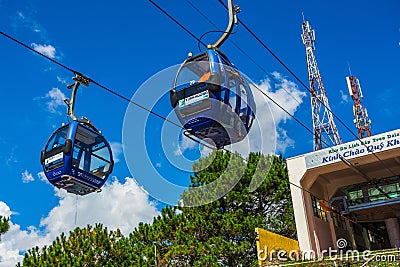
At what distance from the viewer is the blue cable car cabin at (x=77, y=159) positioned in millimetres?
5699

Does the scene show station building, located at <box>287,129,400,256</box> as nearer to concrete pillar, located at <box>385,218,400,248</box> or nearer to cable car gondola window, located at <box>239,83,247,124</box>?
concrete pillar, located at <box>385,218,400,248</box>

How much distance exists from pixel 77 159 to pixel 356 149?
1167cm

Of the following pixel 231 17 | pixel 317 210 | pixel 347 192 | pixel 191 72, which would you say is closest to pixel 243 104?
pixel 191 72

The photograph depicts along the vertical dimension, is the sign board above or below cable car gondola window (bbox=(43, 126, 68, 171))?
above

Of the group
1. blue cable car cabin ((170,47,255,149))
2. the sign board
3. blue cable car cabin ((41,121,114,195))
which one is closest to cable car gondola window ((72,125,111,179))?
blue cable car cabin ((41,121,114,195))

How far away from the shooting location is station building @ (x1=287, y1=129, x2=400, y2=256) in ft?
48.9

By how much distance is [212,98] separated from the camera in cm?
555

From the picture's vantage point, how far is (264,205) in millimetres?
21984

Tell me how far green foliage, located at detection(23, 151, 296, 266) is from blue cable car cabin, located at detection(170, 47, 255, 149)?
12324 mm

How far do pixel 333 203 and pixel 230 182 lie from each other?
16.8ft

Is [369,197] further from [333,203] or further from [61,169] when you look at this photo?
[61,169]

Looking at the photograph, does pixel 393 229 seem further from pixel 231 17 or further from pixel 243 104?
pixel 231 17

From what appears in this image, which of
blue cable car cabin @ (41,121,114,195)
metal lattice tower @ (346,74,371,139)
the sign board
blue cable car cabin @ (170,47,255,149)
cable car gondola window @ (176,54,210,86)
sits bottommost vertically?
blue cable car cabin @ (41,121,114,195)

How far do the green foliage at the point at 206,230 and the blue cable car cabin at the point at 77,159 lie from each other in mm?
11198
